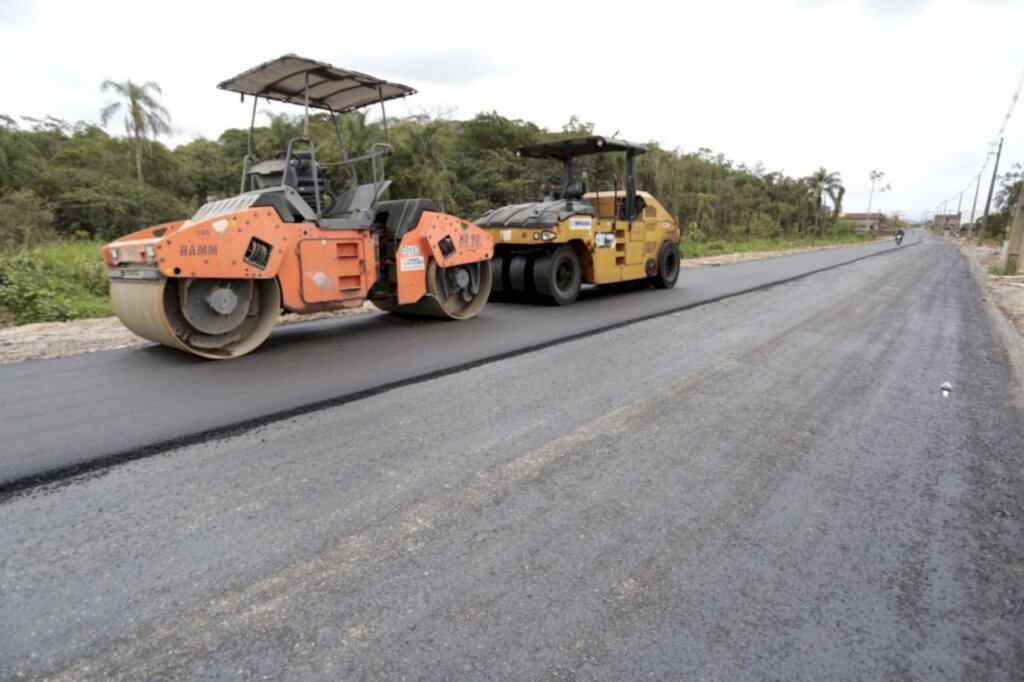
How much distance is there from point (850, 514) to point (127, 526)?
2.88 m

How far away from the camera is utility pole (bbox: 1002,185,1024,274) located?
17244 mm

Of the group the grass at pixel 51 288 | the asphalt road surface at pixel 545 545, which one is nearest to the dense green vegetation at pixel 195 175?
the grass at pixel 51 288

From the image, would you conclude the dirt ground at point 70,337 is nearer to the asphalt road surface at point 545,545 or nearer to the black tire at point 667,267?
the asphalt road surface at point 545,545

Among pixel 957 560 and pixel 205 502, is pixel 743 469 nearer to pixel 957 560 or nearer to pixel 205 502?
pixel 957 560

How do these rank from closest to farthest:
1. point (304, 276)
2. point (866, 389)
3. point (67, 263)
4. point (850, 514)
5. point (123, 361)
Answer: point (850, 514) < point (866, 389) < point (123, 361) < point (304, 276) < point (67, 263)

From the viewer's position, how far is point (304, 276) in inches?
216

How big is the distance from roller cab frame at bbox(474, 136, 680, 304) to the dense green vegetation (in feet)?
2.28

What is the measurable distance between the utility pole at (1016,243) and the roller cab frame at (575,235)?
540 inches

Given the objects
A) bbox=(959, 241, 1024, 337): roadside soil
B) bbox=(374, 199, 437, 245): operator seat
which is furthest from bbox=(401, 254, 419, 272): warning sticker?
bbox=(959, 241, 1024, 337): roadside soil

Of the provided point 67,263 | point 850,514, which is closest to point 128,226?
point 67,263

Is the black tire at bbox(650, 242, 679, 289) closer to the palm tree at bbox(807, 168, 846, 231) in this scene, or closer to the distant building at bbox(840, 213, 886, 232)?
the palm tree at bbox(807, 168, 846, 231)

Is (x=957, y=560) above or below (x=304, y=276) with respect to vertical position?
below

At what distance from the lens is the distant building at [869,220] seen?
3712 inches

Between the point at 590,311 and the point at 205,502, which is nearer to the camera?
the point at 205,502
